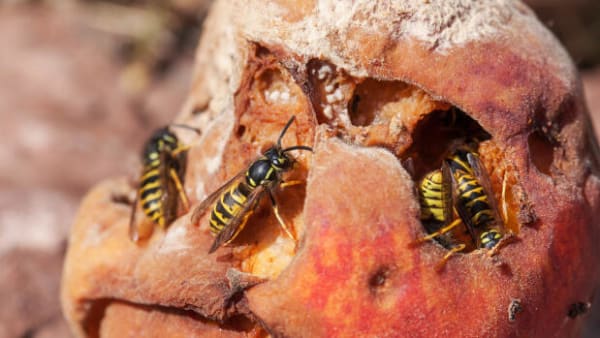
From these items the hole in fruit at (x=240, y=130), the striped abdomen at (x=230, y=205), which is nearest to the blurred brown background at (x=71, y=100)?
the hole in fruit at (x=240, y=130)

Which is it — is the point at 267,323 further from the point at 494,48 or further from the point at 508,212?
the point at 494,48

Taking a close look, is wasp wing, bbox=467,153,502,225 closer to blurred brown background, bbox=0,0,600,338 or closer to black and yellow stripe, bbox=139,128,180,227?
black and yellow stripe, bbox=139,128,180,227

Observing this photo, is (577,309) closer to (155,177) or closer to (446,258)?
(446,258)

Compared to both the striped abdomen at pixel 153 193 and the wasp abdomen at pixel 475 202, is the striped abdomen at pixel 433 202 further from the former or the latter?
the striped abdomen at pixel 153 193

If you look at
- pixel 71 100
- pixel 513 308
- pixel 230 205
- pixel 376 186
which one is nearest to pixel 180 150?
pixel 230 205

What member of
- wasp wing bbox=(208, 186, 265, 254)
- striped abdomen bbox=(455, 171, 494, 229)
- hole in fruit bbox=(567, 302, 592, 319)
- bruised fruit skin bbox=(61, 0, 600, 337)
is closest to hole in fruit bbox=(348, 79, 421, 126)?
bruised fruit skin bbox=(61, 0, 600, 337)

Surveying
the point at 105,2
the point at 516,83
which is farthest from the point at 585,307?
the point at 105,2
